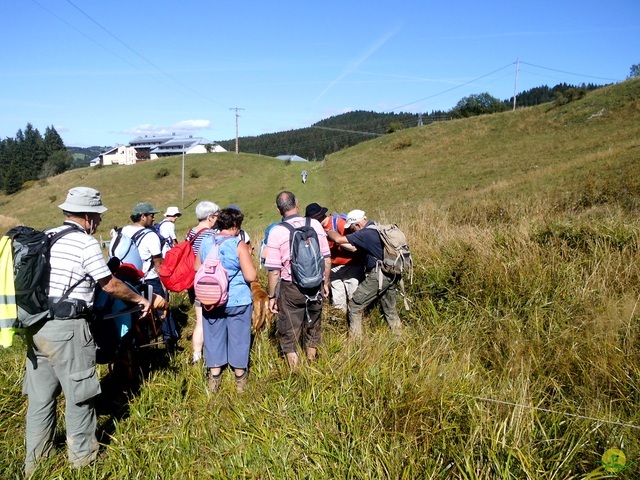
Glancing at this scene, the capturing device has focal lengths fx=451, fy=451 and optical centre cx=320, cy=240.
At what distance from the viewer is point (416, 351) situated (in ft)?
12.6

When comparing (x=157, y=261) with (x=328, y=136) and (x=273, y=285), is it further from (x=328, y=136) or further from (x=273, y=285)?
(x=328, y=136)

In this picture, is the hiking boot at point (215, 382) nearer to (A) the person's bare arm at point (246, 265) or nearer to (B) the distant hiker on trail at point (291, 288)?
(B) the distant hiker on trail at point (291, 288)

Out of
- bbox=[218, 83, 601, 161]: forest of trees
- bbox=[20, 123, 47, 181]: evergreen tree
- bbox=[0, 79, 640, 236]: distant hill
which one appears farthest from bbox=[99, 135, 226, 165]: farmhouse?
bbox=[0, 79, 640, 236]: distant hill

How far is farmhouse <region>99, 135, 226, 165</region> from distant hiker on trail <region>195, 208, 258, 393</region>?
10005 centimetres

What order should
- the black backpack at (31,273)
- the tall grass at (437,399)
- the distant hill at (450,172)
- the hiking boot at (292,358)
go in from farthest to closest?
the distant hill at (450,172) < the hiking boot at (292,358) < the black backpack at (31,273) < the tall grass at (437,399)

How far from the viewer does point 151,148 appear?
115750 mm

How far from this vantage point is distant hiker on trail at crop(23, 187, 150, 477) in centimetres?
285

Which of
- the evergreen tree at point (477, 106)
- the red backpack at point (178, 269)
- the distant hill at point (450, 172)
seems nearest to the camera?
the red backpack at point (178, 269)

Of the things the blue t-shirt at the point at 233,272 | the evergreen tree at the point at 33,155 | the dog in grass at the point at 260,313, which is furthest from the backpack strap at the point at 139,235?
the evergreen tree at the point at 33,155

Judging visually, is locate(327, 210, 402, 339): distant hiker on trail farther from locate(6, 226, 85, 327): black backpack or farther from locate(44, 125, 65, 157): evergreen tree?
locate(44, 125, 65, 157): evergreen tree

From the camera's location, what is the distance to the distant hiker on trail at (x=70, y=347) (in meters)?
2.85

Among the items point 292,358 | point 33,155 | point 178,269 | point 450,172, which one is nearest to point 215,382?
point 292,358

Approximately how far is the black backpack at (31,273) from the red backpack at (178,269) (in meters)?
2.00

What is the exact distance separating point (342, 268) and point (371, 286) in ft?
2.11
